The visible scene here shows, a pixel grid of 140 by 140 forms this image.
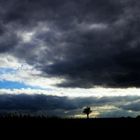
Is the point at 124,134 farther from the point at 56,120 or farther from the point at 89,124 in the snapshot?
the point at 56,120

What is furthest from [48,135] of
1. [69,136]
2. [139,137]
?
[139,137]

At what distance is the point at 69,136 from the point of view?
96.4 metres

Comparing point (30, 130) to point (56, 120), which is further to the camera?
point (56, 120)

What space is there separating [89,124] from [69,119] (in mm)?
11539

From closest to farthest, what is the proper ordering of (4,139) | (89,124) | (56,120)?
(4,139) → (89,124) → (56,120)

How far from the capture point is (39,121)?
110 meters

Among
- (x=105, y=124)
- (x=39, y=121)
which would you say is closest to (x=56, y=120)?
(x=39, y=121)

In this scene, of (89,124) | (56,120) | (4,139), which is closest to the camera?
(4,139)

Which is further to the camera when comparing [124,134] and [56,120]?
[56,120]

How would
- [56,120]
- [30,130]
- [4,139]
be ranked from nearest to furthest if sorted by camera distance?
[4,139] < [30,130] < [56,120]

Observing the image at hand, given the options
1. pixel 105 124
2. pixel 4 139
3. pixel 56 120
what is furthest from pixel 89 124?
pixel 4 139

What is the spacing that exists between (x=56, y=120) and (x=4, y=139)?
22.6m

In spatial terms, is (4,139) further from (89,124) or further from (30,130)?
(89,124)

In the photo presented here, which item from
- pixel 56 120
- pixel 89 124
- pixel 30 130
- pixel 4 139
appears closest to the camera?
pixel 4 139
